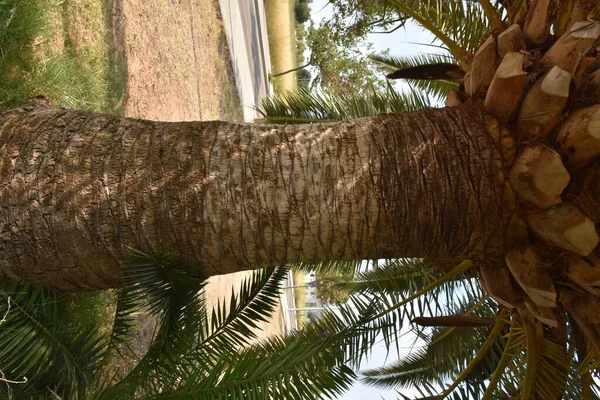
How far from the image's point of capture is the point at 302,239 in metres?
3.09

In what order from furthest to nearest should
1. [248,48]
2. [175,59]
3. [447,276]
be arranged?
1. [248,48]
2. [175,59]
3. [447,276]

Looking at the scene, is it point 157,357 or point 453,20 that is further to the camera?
point 453,20

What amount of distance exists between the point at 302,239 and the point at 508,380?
76.5 inches

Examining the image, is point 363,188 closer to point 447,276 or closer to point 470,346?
point 447,276

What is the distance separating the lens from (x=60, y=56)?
520 centimetres

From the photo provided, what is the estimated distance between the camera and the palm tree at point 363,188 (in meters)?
2.99

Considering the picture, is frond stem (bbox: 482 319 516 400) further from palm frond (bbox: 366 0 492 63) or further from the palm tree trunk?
palm frond (bbox: 366 0 492 63)

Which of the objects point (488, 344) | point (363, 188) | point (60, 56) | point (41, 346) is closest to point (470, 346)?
point (488, 344)

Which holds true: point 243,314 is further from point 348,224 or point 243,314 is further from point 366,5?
point 366,5

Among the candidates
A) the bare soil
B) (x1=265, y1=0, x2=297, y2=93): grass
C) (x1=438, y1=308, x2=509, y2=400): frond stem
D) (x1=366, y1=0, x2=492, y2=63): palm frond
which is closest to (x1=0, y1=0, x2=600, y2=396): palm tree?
(x1=438, y1=308, x2=509, y2=400): frond stem

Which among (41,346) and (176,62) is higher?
(176,62)

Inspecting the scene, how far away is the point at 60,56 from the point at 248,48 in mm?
10088

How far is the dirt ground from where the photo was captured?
7.04 metres

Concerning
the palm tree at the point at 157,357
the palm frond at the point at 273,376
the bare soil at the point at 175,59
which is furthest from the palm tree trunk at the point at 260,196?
the bare soil at the point at 175,59
